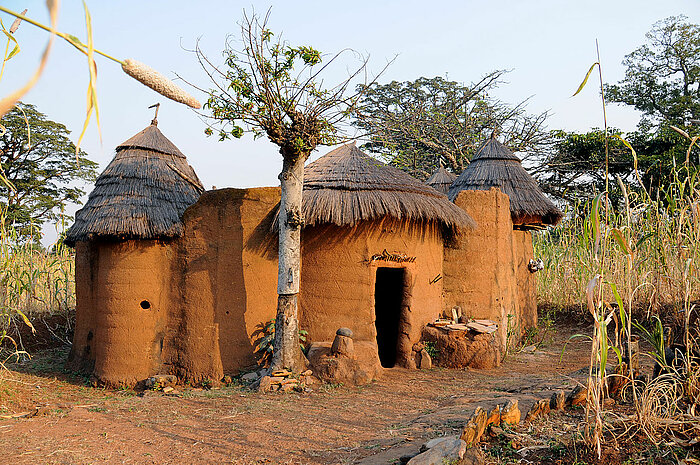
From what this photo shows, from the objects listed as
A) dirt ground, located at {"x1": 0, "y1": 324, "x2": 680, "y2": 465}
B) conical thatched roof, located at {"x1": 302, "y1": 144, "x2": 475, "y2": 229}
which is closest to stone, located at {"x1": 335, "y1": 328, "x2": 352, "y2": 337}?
dirt ground, located at {"x1": 0, "y1": 324, "x2": 680, "y2": 465}

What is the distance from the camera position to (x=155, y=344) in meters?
6.99

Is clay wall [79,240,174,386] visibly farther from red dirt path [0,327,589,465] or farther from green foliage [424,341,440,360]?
green foliage [424,341,440,360]

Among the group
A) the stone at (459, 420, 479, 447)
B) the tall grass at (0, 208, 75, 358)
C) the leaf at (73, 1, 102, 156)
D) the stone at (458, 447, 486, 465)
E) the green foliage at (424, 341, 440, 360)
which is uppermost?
the leaf at (73, 1, 102, 156)

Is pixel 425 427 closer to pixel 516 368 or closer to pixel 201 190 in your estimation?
pixel 516 368

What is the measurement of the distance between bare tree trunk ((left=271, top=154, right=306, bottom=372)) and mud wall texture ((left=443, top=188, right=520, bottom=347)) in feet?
9.41

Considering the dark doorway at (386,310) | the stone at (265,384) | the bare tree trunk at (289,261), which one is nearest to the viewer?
the stone at (265,384)

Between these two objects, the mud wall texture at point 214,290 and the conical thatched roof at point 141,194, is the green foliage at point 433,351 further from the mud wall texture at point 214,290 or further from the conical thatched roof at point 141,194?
the conical thatched roof at point 141,194

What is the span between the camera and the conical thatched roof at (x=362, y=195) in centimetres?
713

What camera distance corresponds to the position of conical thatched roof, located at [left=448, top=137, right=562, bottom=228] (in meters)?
10.2

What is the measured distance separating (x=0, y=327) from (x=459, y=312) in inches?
266

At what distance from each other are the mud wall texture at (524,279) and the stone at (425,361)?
2889 millimetres

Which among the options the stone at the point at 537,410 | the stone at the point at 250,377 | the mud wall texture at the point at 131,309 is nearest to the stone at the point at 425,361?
the stone at the point at 250,377

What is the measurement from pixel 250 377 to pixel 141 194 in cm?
279

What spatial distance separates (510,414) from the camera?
3.60 metres
